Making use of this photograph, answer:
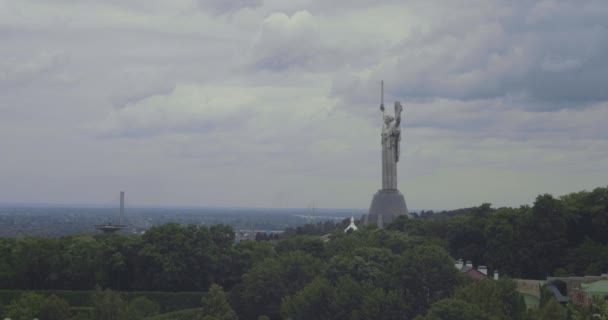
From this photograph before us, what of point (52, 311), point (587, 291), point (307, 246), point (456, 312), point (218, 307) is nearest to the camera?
point (456, 312)

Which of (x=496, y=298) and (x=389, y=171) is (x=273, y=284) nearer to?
(x=496, y=298)

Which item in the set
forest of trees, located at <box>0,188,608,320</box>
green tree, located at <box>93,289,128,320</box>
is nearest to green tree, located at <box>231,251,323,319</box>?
forest of trees, located at <box>0,188,608,320</box>

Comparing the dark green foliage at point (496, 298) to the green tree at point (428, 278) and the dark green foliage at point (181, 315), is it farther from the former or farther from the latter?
the dark green foliage at point (181, 315)

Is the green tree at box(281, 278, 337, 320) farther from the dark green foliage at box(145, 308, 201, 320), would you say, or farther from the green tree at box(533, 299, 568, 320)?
the green tree at box(533, 299, 568, 320)

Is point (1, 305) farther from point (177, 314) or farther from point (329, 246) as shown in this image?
point (329, 246)

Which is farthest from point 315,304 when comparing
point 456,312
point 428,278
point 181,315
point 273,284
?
point 181,315

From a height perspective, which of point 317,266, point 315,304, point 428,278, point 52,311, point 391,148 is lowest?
point 52,311
